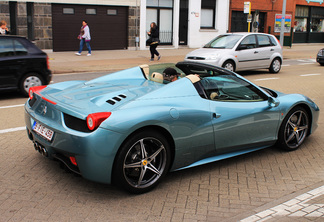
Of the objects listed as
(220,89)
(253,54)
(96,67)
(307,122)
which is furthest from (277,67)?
(220,89)

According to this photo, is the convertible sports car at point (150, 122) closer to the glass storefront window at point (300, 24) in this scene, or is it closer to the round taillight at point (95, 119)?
the round taillight at point (95, 119)

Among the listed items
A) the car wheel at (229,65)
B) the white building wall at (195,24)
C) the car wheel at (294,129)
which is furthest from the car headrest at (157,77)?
the white building wall at (195,24)

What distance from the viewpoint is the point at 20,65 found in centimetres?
954

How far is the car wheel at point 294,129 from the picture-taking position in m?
5.56

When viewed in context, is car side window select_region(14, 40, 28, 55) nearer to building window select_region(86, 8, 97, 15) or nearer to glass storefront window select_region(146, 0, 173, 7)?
building window select_region(86, 8, 97, 15)

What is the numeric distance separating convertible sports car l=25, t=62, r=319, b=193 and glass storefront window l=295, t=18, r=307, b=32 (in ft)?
102

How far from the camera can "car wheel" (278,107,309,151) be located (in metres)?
5.56

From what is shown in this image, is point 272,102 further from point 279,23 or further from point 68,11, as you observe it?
point 279,23

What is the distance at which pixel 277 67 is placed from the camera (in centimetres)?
1577

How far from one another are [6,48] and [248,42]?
8.97 m

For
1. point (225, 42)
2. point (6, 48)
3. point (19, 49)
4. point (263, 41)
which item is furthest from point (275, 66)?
point (6, 48)

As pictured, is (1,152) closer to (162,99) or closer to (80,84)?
(80,84)

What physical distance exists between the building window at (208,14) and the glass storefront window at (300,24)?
10.1 m

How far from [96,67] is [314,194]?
515 inches
